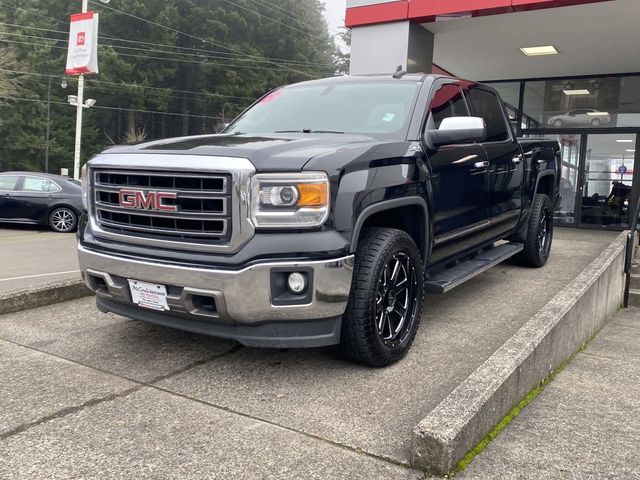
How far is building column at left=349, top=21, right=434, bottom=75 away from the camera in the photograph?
9.30 metres

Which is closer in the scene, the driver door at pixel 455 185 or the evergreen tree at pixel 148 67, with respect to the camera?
the driver door at pixel 455 185

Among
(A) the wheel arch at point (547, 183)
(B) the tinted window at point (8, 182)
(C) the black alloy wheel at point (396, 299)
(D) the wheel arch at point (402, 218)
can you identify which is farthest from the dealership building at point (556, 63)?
(B) the tinted window at point (8, 182)

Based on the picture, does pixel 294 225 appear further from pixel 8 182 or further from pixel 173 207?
pixel 8 182

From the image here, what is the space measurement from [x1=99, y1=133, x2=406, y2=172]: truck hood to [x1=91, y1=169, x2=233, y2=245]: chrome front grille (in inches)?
5.8

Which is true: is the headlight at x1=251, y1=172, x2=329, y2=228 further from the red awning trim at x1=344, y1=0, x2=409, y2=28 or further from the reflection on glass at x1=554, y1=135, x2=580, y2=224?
the reflection on glass at x1=554, y1=135, x2=580, y2=224

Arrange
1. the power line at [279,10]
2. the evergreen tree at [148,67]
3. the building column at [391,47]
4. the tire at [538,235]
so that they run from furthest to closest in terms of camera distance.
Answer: the power line at [279,10]
the evergreen tree at [148,67]
the building column at [391,47]
the tire at [538,235]

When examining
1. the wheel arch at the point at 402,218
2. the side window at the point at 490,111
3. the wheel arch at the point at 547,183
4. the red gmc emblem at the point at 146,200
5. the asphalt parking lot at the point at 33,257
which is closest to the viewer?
the red gmc emblem at the point at 146,200

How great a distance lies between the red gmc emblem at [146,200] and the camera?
11.0ft

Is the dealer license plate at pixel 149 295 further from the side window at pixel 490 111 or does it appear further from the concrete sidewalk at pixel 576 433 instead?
the side window at pixel 490 111

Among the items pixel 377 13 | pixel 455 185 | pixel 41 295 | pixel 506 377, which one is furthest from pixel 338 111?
pixel 377 13

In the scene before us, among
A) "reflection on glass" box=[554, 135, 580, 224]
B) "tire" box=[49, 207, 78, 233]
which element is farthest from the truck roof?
"tire" box=[49, 207, 78, 233]

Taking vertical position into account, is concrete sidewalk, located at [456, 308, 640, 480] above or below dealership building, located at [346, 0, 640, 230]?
below

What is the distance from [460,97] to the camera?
16.6 feet

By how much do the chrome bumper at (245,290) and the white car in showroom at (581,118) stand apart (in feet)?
37.0
